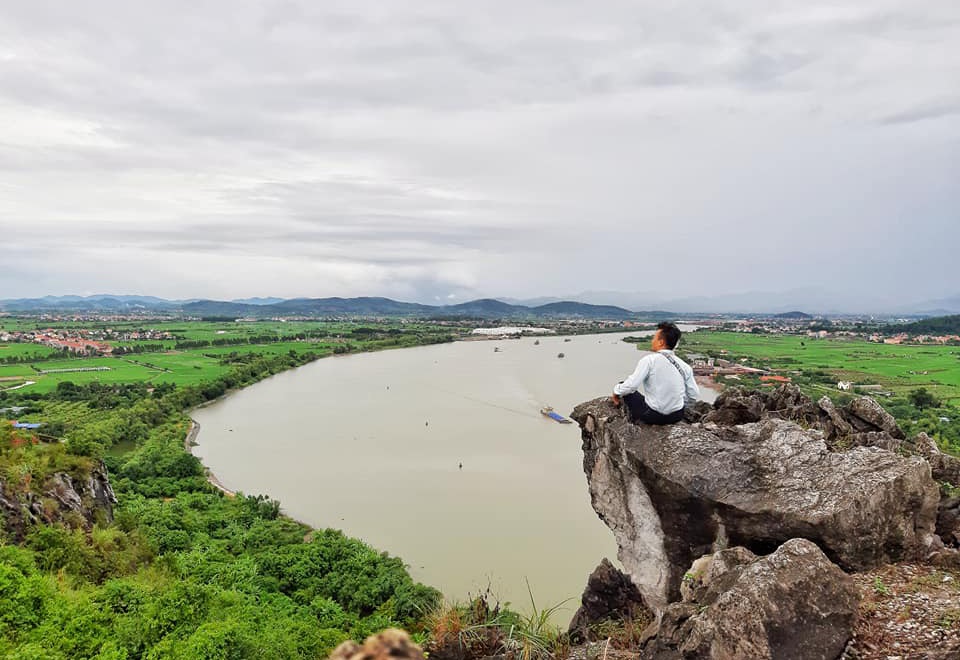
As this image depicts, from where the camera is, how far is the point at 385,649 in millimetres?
1517

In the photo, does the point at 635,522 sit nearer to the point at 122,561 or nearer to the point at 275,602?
the point at 275,602

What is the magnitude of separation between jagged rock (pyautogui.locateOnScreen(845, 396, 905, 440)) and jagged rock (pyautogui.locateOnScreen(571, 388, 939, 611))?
1.93 feet

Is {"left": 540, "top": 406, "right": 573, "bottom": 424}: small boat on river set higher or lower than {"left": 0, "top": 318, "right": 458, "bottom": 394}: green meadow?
lower

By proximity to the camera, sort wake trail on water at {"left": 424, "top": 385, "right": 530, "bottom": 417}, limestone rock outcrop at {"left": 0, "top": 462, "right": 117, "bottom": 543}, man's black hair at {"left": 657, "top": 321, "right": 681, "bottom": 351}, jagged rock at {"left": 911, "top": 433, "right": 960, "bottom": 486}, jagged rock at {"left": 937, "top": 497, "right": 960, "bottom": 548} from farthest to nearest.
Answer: wake trail on water at {"left": 424, "top": 385, "right": 530, "bottom": 417} < limestone rock outcrop at {"left": 0, "top": 462, "right": 117, "bottom": 543} < jagged rock at {"left": 911, "top": 433, "right": 960, "bottom": 486} < man's black hair at {"left": 657, "top": 321, "right": 681, "bottom": 351} < jagged rock at {"left": 937, "top": 497, "right": 960, "bottom": 548}

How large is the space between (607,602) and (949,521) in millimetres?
3803

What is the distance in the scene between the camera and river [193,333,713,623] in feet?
48.1

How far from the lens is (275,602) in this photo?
11.1 meters

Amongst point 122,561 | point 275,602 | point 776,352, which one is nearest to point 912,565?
point 275,602

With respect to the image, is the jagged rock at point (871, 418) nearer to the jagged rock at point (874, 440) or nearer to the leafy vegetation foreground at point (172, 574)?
the jagged rock at point (874, 440)

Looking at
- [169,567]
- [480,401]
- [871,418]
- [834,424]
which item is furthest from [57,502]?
[480,401]

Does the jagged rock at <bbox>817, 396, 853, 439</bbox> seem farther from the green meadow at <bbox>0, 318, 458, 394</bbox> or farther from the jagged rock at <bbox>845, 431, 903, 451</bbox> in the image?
the green meadow at <bbox>0, 318, 458, 394</bbox>

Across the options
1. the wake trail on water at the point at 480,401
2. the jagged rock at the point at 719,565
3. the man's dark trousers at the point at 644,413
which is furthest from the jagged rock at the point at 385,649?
the wake trail on water at the point at 480,401

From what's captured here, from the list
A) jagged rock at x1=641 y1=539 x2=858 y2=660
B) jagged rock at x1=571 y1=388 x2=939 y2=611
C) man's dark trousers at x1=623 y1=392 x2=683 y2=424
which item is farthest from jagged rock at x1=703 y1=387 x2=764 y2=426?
jagged rock at x1=641 y1=539 x2=858 y2=660

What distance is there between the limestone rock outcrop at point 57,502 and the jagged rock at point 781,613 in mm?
10639
